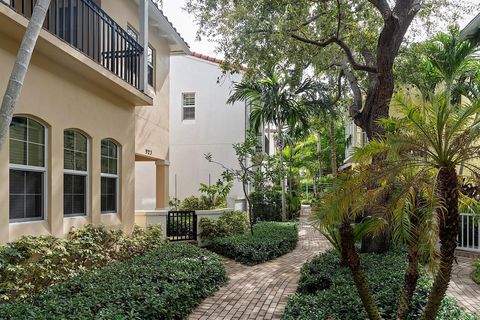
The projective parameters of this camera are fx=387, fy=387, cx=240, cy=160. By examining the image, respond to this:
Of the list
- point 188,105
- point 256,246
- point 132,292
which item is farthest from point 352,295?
point 188,105

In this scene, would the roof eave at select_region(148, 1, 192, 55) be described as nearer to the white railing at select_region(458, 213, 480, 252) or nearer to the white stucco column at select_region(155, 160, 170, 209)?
the white stucco column at select_region(155, 160, 170, 209)

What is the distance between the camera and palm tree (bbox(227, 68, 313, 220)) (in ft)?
58.0

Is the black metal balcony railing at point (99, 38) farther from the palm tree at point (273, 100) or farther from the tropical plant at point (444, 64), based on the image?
the palm tree at point (273, 100)

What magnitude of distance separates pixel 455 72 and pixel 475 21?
292cm

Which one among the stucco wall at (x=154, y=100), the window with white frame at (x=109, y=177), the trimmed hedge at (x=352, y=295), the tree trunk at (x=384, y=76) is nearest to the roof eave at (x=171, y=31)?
the stucco wall at (x=154, y=100)

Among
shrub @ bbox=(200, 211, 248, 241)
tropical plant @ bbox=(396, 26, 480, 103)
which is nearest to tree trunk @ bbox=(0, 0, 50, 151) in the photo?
shrub @ bbox=(200, 211, 248, 241)

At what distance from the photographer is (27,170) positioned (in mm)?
6730

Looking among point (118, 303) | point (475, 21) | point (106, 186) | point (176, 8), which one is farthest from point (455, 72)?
point (118, 303)

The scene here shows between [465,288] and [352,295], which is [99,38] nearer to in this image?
[352,295]

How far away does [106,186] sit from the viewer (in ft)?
31.5

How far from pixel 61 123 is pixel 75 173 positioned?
3.77ft

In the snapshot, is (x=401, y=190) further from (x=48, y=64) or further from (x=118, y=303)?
(x=48, y=64)

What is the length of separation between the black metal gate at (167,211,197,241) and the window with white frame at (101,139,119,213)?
8.82ft

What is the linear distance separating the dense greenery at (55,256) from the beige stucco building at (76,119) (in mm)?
324
